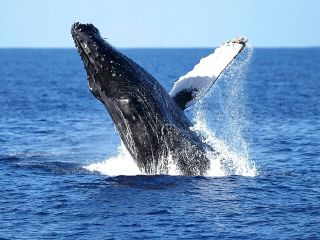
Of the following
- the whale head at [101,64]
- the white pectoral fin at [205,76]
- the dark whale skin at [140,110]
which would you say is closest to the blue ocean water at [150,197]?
the dark whale skin at [140,110]

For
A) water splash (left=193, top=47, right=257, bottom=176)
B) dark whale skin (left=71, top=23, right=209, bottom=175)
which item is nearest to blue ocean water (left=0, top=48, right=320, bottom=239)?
water splash (left=193, top=47, right=257, bottom=176)

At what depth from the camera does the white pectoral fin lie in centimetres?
1812

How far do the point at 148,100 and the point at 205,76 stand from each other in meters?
1.79

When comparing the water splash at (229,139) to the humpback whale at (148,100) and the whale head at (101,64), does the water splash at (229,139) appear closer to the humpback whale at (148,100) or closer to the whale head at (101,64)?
the humpback whale at (148,100)

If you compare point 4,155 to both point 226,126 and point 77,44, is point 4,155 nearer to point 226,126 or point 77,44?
point 77,44

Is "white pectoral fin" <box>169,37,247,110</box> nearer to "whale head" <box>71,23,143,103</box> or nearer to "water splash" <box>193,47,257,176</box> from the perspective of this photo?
"water splash" <box>193,47,257,176</box>

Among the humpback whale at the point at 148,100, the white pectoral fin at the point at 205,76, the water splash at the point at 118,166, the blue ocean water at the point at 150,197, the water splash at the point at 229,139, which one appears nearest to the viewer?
the blue ocean water at the point at 150,197

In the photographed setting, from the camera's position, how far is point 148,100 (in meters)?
17.2

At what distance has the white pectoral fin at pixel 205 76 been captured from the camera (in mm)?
18125

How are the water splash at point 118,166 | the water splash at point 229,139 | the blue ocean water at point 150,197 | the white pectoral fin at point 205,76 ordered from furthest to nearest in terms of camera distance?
the water splash at point 118,166 < the water splash at point 229,139 < the white pectoral fin at point 205,76 < the blue ocean water at point 150,197

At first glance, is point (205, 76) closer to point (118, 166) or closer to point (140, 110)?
point (140, 110)

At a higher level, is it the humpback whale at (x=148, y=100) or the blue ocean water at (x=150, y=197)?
the humpback whale at (x=148, y=100)

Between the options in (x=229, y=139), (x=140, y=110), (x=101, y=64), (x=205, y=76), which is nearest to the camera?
(x=101, y=64)

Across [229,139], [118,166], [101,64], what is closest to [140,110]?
[101,64]
